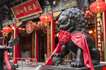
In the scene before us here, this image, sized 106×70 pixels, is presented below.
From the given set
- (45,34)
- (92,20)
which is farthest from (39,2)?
(92,20)

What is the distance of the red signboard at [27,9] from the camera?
1418cm

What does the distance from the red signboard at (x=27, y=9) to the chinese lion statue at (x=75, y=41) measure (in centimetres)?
996

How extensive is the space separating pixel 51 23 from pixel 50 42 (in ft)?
4.35

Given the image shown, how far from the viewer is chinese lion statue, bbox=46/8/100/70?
12.9ft

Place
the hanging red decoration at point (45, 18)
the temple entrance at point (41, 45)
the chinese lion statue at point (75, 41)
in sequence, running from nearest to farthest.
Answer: the chinese lion statue at point (75, 41) → the hanging red decoration at point (45, 18) → the temple entrance at point (41, 45)

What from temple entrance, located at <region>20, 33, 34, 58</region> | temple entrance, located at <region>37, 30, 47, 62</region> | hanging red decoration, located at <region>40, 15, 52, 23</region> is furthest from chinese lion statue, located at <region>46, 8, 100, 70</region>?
temple entrance, located at <region>20, 33, 34, 58</region>

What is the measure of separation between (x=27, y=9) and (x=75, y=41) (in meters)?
11.3

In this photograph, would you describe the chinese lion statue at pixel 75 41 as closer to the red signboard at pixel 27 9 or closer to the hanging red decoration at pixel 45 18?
the hanging red decoration at pixel 45 18

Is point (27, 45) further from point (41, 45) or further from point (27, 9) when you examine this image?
point (27, 9)

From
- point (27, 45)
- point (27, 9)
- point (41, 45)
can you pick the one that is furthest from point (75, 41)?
point (27, 45)

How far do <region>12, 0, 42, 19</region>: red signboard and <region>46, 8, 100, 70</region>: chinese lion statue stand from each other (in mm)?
9959

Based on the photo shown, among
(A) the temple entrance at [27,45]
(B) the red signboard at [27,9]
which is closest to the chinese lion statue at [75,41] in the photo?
(B) the red signboard at [27,9]

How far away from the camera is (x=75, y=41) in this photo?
4004 millimetres

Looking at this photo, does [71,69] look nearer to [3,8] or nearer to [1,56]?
[1,56]
